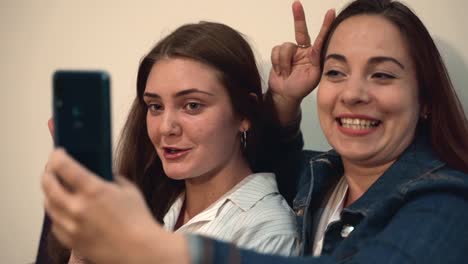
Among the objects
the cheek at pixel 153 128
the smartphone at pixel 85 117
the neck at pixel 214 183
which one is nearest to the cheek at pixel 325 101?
the neck at pixel 214 183

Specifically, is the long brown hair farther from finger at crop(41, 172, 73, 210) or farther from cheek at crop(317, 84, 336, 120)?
finger at crop(41, 172, 73, 210)

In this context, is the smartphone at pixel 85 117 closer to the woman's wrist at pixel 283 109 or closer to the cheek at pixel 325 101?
the cheek at pixel 325 101

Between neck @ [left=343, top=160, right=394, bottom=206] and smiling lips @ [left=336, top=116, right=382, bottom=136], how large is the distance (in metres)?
0.08

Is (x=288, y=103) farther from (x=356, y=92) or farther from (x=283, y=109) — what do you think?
(x=356, y=92)


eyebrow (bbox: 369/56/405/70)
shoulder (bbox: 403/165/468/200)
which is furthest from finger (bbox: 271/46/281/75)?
shoulder (bbox: 403/165/468/200)

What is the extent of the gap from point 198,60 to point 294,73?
25 centimetres

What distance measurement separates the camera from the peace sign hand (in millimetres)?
1188

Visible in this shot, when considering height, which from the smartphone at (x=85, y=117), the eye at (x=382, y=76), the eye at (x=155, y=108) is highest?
the smartphone at (x=85, y=117)

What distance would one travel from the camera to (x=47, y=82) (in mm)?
1660

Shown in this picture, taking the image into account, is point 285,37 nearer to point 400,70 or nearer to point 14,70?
point 400,70

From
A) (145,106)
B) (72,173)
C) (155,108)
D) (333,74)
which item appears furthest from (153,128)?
(72,173)

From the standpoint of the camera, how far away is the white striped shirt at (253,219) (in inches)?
39.4

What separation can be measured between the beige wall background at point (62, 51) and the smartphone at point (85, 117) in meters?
0.91

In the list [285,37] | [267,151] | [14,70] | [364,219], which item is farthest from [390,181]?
[14,70]
